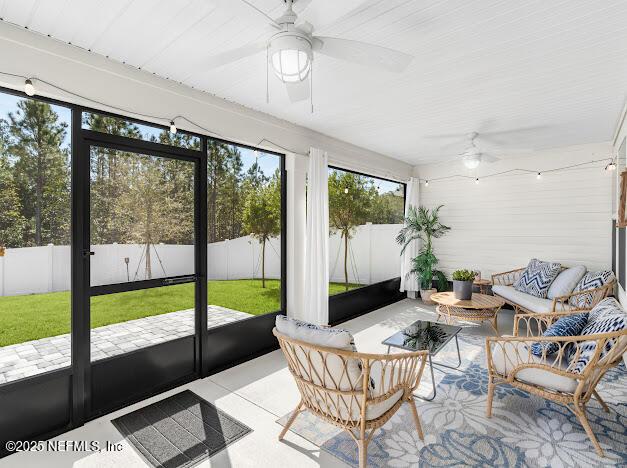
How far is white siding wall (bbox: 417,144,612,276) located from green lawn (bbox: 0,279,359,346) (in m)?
4.40

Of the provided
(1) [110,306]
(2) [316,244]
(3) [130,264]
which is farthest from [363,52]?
(2) [316,244]

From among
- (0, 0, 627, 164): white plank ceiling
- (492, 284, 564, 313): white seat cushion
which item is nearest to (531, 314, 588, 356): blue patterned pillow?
(492, 284, 564, 313): white seat cushion

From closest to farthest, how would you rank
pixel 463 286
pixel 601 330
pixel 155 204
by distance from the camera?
pixel 601 330
pixel 155 204
pixel 463 286

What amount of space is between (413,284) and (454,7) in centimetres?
545

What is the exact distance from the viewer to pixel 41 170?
8.21 feet

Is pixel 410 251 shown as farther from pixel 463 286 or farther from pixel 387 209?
pixel 463 286

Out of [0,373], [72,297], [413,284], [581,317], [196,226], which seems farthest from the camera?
[413,284]

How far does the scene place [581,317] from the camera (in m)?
2.89

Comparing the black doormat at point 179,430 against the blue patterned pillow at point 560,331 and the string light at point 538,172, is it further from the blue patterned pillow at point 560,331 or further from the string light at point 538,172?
the string light at point 538,172

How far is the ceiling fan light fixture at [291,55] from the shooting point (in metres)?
1.75

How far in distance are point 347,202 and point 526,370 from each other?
3.77 meters

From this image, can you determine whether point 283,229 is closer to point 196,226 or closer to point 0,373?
point 196,226

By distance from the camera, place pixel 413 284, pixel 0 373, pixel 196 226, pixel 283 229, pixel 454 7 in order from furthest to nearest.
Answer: pixel 413 284, pixel 283 229, pixel 196 226, pixel 0 373, pixel 454 7

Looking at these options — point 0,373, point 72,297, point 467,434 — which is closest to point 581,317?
point 467,434
